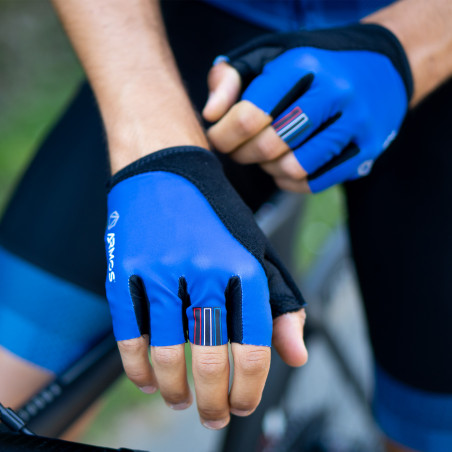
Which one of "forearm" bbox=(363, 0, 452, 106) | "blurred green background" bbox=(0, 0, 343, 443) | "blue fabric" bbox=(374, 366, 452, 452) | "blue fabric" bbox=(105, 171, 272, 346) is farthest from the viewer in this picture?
"blurred green background" bbox=(0, 0, 343, 443)

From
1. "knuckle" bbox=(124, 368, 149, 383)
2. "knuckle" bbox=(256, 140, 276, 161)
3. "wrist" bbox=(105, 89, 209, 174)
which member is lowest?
"knuckle" bbox=(124, 368, 149, 383)

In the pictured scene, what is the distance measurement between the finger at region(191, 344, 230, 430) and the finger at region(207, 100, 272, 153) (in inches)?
12.6

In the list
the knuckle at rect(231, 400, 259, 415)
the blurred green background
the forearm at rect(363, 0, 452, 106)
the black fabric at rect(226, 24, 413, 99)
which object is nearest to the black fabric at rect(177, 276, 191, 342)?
the knuckle at rect(231, 400, 259, 415)

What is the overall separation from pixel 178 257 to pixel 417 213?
0.64 metres

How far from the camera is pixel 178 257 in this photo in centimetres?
57

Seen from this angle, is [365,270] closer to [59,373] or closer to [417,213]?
[417,213]

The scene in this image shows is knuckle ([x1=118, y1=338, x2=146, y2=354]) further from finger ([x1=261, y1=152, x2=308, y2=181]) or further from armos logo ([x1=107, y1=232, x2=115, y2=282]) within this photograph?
finger ([x1=261, y1=152, x2=308, y2=181])

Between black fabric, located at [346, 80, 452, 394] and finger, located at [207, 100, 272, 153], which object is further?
black fabric, located at [346, 80, 452, 394]

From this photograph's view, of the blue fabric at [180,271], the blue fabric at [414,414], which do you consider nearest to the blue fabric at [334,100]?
the blue fabric at [180,271]

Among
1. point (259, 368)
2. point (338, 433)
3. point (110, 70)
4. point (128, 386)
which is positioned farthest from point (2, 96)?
point (259, 368)

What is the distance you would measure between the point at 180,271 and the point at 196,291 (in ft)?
0.11

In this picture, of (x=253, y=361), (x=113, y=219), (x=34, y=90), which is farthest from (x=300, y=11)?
(x=34, y=90)

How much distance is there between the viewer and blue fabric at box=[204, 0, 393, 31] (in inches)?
37.9

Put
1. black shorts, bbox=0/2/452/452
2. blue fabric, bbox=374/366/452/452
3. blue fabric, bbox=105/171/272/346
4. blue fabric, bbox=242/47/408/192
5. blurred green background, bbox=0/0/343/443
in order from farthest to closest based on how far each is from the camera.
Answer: blurred green background, bbox=0/0/343/443 < blue fabric, bbox=374/366/452/452 < black shorts, bbox=0/2/452/452 < blue fabric, bbox=242/47/408/192 < blue fabric, bbox=105/171/272/346
